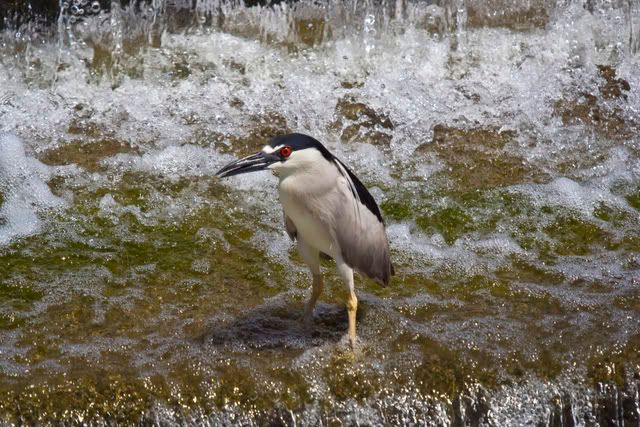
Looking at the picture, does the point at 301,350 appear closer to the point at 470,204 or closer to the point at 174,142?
the point at 470,204

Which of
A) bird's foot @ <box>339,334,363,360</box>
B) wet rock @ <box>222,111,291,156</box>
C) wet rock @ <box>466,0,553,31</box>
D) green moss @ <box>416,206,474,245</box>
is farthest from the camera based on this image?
wet rock @ <box>466,0,553,31</box>

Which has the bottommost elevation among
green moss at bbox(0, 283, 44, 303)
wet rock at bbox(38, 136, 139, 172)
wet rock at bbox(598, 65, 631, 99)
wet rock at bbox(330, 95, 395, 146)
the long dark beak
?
green moss at bbox(0, 283, 44, 303)

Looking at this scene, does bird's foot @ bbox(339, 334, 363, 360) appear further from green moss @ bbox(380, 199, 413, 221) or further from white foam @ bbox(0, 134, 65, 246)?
white foam @ bbox(0, 134, 65, 246)

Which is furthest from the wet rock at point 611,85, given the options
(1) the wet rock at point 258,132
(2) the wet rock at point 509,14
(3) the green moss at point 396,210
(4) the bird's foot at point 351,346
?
(4) the bird's foot at point 351,346

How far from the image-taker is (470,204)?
19.6 feet

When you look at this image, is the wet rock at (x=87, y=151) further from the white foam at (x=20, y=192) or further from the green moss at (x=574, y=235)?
the green moss at (x=574, y=235)

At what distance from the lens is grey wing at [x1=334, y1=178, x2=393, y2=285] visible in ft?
14.1

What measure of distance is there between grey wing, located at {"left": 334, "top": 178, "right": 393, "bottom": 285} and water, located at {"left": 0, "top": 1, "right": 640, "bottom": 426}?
263 millimetres

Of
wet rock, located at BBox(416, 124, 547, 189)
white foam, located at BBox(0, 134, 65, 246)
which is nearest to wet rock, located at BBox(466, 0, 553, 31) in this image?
wet rock, located at BBox(416, 124, 547, 189)

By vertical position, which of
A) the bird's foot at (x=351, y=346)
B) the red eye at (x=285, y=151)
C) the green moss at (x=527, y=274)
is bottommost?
the green moss at (x=527, y=274)

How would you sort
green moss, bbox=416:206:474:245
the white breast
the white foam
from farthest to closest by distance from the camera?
1. green moss, bbox=416:206:474:245
2. the white foam
3. the white breast

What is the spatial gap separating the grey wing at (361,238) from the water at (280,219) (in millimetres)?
263

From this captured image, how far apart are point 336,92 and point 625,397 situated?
11.3ft

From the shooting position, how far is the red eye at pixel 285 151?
4.07 meters
